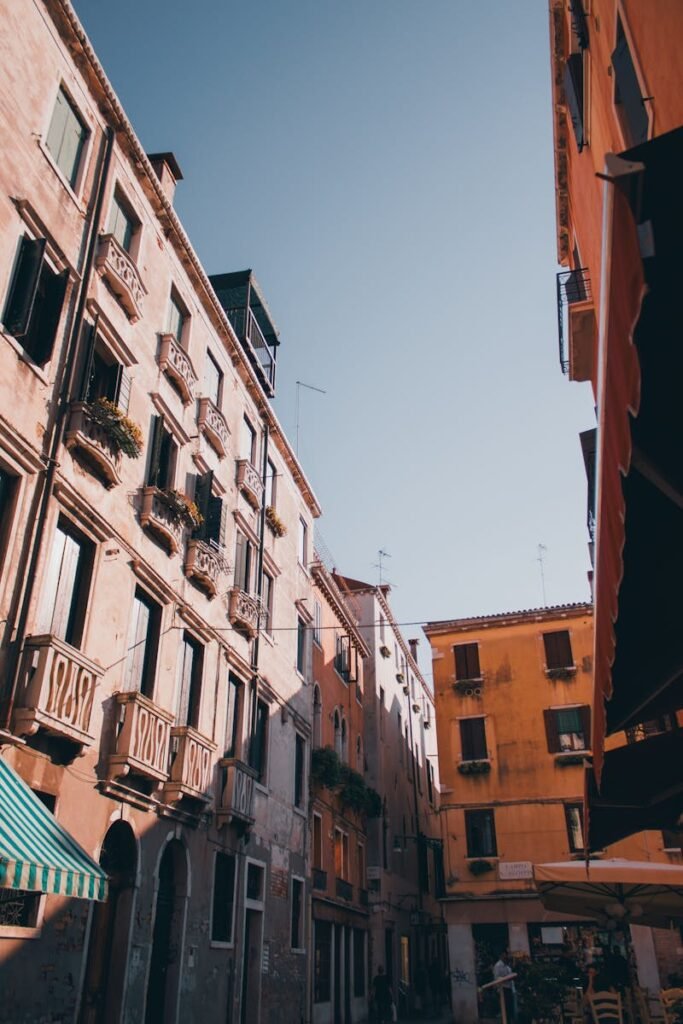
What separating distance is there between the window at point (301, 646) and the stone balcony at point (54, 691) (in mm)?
12768

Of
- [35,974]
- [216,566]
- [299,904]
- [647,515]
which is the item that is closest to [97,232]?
[216,566]

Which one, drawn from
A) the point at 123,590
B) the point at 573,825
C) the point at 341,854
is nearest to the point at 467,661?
the point at 573,825

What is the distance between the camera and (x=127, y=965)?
36.3 feet

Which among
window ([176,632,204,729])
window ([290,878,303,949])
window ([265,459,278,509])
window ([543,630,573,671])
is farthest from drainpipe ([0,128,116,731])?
window ([543,630,573,671])

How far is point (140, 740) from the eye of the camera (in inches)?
466

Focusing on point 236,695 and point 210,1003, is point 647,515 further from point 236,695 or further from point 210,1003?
point 236,695

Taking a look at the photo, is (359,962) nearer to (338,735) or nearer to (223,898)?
(338,735)

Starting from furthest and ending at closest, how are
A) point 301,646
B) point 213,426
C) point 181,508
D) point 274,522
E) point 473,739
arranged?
point 473,739, point 301,646, point 274,522, point 213,426, point 181,508

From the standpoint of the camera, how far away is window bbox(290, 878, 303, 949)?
18922 millimetres

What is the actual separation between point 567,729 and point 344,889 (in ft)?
36.7

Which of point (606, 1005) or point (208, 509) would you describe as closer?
point (606, 1005)

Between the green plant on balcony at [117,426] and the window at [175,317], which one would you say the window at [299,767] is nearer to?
the window at [175,317]

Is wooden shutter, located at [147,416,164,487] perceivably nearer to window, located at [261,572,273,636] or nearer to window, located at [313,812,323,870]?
window, located at [261,572,273,636]

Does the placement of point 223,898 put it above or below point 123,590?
below
